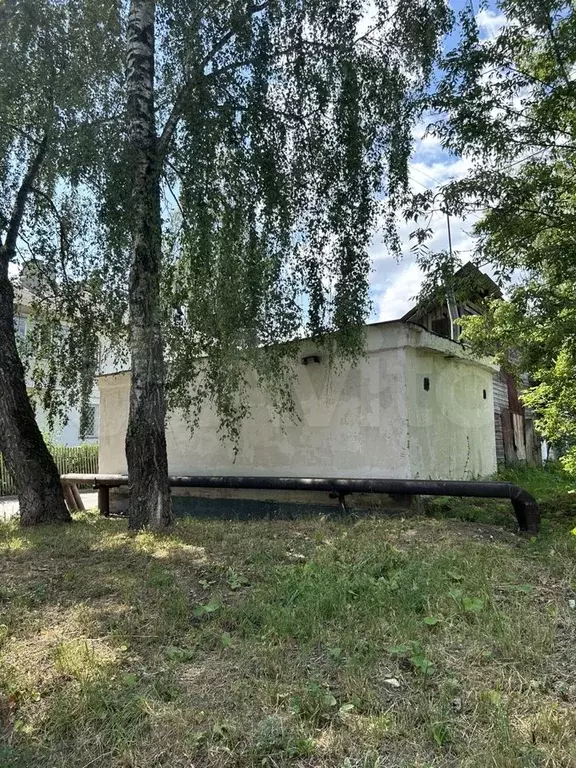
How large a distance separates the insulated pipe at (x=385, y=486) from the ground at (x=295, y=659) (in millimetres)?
867

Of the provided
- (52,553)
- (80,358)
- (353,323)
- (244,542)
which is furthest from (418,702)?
(80,358)

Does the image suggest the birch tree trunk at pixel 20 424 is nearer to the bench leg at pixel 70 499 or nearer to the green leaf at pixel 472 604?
the bench leg at pixel 70 499

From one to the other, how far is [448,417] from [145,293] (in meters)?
4.92

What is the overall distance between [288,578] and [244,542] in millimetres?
1381

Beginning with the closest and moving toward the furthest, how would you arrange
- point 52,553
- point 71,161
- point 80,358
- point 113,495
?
point 52,553
point 71,161
point 80,358
point 113,495

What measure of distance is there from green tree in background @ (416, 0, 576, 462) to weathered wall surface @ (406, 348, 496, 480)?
1868 mm

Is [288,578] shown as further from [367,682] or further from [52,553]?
[52,553]

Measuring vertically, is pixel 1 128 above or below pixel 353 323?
above

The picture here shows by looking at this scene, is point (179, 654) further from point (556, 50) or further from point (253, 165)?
point (556, 50)

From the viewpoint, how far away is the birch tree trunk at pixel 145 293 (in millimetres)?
5246

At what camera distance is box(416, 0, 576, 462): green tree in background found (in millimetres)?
5109

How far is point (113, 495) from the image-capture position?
9492 mm

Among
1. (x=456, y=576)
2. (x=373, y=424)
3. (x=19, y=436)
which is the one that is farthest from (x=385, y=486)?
(x=19, y=436)

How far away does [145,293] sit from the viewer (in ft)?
17.5
